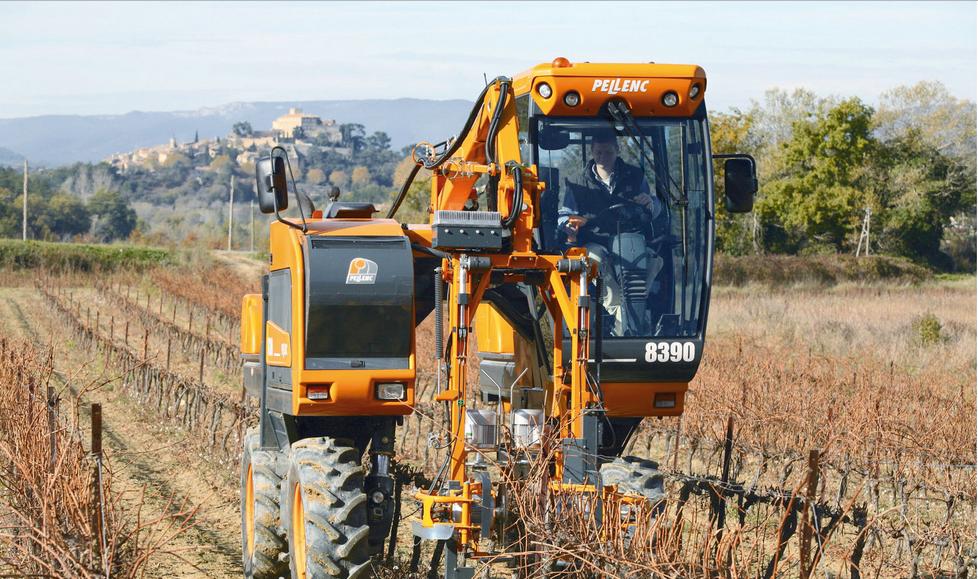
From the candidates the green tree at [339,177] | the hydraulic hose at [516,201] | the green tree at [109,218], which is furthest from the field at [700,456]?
the green tree at [339,177]

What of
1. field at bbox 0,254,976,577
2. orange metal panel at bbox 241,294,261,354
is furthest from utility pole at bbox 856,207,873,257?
orange metal panel at bbox 241,294,261,354

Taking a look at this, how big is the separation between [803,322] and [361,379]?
22404mm

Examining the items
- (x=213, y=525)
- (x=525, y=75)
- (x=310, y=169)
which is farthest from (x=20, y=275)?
(x=310, y=169)

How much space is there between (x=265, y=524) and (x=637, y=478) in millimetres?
2497

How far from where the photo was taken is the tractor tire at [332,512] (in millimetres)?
7426

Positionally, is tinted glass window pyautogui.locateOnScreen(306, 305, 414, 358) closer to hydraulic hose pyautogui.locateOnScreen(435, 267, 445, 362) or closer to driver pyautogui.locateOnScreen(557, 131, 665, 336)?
hydraulic hose pyautogui.locateOnScreen(435, 267, 445, 362)

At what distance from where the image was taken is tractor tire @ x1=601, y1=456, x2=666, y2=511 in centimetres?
764

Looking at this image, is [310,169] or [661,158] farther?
[310,169]

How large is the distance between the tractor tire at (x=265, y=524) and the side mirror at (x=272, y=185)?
6.20 ft

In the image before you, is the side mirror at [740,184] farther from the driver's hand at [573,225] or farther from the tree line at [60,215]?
the tree line at [60,215]

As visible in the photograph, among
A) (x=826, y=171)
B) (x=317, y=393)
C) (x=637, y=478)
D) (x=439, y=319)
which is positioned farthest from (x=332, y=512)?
(x=826, y=171)

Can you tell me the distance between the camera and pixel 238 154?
179750mm

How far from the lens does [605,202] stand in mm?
8562

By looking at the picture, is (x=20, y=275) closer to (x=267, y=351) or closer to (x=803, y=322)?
(x=803, y=322)
